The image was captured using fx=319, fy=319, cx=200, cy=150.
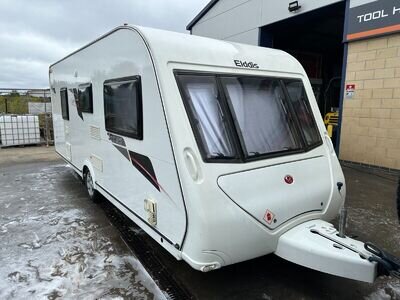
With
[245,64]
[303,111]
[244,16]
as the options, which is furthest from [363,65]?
[245,64]

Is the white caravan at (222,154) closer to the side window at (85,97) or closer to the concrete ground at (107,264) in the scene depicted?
the concrete ground at (107,264)

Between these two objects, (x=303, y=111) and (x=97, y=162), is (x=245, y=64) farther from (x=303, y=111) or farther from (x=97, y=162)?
(x=97, y=162)

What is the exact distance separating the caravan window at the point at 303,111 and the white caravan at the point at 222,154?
0.01 metres

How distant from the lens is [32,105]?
37.5 ft

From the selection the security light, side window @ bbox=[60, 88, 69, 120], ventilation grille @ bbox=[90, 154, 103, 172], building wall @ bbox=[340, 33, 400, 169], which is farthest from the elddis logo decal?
the security light

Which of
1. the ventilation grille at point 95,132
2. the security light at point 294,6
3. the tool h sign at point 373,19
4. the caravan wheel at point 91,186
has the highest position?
the security light at point 294,6

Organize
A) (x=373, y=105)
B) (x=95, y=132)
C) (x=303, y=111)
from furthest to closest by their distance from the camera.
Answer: (x=373, y=105) → (x=95, y=132) → (x=303, y=111)

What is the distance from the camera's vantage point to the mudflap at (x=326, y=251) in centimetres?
216

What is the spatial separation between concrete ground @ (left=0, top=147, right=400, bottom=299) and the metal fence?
6.18 m

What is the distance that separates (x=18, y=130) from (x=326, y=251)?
10286 millimetres

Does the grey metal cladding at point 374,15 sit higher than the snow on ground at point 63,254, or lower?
higher

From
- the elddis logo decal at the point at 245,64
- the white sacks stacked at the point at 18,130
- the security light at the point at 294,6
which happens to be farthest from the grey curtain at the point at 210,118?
the white sacks stacked at the point at 18,130

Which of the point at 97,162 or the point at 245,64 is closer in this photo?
the point at 245,64

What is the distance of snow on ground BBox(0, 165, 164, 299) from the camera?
2.64 metres
